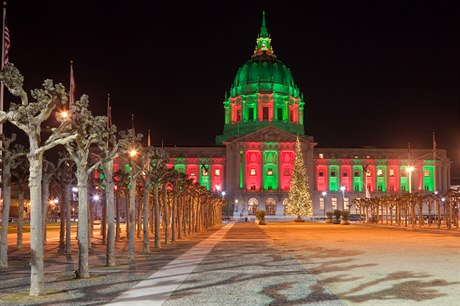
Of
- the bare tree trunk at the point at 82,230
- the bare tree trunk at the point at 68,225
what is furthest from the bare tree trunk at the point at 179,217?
the bare tree trunk at the point at 82,230

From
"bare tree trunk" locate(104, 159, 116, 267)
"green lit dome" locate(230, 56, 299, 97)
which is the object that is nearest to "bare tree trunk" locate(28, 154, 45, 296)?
"bare tree trunk" locate(104, 159, 116, 267)

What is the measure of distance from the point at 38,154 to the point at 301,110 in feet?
597

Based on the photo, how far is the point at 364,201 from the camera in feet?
330

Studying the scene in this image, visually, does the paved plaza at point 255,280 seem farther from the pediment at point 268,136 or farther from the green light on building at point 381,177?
the green light on building at point 381,177

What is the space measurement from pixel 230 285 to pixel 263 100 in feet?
552

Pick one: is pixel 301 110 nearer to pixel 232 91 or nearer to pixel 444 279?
pixel 232 91

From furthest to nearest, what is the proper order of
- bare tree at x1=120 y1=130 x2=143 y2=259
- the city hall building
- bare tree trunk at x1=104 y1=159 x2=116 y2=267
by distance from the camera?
the city hall building → bare tree at x1=120 y1=130 x2=143 y2=259 → bare tree trunk at x1=104 y1=159 x2=116 y2=267

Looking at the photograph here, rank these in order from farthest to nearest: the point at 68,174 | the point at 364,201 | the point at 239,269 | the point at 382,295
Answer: the point at 364,201, the point at 68,174, the point at 239,269, the point at 382,295

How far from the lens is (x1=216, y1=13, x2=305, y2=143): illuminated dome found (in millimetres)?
185500

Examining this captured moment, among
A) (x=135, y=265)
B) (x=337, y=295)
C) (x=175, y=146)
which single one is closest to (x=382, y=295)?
(x=337, y=295)

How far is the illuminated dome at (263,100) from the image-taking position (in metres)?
186

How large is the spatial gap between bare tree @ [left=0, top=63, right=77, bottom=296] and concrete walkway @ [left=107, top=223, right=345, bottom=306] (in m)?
2.66

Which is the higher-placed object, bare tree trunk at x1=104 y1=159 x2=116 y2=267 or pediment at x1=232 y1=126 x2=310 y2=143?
pediment at x1=232 y1=126 x2=310 y2=143

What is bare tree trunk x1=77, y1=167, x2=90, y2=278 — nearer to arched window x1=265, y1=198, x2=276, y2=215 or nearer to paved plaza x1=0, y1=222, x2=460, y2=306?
paved plaza x1=0, y1=222, x2=460, y2=306
